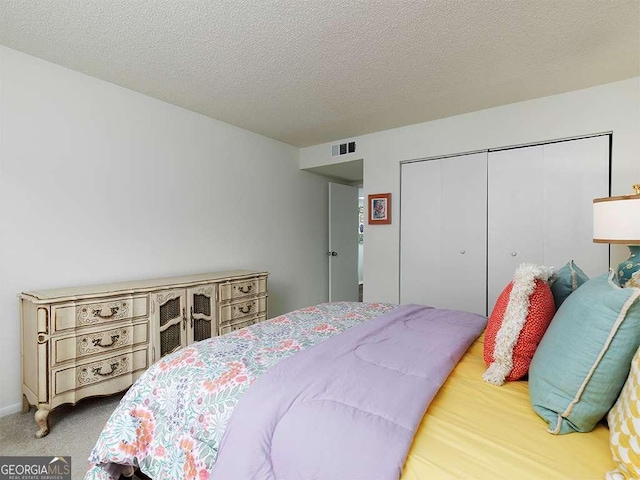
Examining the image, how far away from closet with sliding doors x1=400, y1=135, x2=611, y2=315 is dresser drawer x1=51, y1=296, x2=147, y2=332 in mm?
2560

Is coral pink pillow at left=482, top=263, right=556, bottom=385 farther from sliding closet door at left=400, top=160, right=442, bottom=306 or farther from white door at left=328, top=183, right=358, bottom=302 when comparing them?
white door at left=328, top=183, right=358, bottom=302

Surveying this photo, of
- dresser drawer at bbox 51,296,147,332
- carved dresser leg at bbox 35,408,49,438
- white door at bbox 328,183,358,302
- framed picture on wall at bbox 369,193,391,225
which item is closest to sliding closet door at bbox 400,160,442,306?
framed picture on wall at bbox 369,193,391,225

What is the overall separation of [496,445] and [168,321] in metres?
2.29

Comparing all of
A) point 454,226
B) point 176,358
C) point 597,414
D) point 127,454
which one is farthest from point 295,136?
point 597,414

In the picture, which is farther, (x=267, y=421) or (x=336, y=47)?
(x=336, y=47)

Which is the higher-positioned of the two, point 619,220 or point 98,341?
point 619,220

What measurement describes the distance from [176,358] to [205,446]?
0.41 meters

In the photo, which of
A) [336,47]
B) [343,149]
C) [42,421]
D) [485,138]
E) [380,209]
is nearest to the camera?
[42,421]

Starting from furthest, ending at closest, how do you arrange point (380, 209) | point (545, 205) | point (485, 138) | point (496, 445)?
1. point (380, 209)
2. point (485, 138)
3. point (545, 205)
4. point (496, 445)

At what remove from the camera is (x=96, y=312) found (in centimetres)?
207

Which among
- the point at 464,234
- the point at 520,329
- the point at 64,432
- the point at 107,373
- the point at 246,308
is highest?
the point at 464,234

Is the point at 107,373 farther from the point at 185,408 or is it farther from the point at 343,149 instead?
the point at 343,149

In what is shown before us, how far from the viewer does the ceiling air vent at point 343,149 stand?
3.91m

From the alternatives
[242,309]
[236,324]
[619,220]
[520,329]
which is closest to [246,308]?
[242,309]
